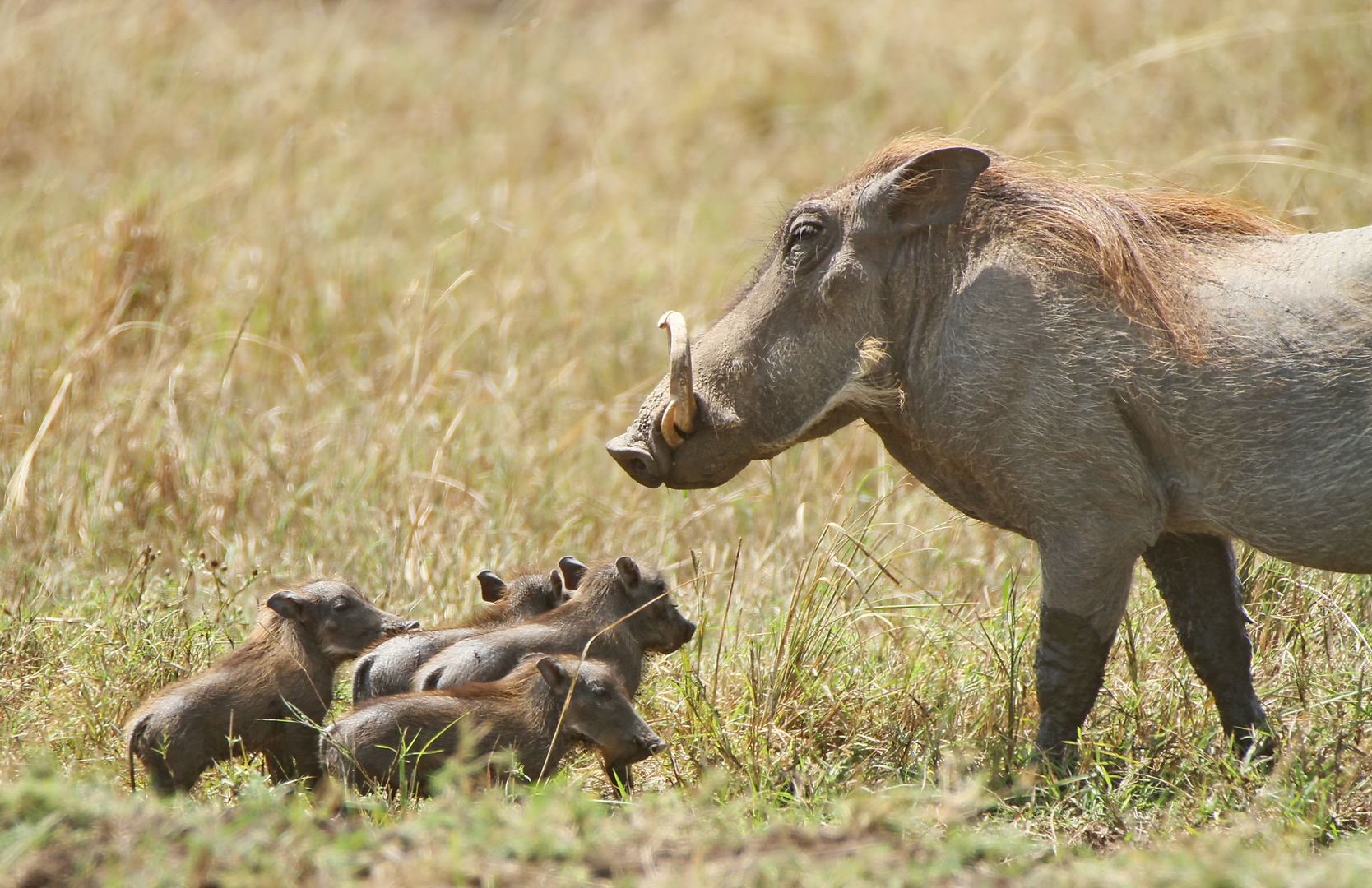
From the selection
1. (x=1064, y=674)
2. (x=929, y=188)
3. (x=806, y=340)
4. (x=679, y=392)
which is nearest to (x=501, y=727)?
(x=679, y=392)

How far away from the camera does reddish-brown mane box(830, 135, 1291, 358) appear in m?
3.36

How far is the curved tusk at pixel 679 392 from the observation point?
3.62 m

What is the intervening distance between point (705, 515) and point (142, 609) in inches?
82.4

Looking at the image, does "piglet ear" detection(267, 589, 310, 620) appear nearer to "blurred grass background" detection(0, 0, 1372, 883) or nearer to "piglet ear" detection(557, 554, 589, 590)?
"blurred grass background" detection(0, 0, 1372, 883)

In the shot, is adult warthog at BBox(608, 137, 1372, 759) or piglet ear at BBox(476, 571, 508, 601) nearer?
adult warthog at BBox(608, 137, 1372, 759)

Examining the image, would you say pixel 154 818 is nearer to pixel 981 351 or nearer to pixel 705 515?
pixel 981 351

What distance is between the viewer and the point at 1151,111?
27.2 feet

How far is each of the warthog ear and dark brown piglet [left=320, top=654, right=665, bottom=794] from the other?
131 cm

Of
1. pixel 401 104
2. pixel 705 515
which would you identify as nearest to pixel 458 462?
pixel 705 515

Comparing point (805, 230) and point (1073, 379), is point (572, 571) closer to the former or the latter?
point (805, 230)

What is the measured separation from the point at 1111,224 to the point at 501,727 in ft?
5.97

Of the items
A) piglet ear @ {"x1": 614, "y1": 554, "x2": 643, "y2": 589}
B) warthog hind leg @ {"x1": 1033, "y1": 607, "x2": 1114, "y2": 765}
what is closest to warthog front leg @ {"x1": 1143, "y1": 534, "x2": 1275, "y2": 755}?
warthog hind leg @ {"x1": 1033, "y1": 607, "x2": 1114, "y2": 765}

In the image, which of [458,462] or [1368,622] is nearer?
[1368,622]

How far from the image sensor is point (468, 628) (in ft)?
12.8
